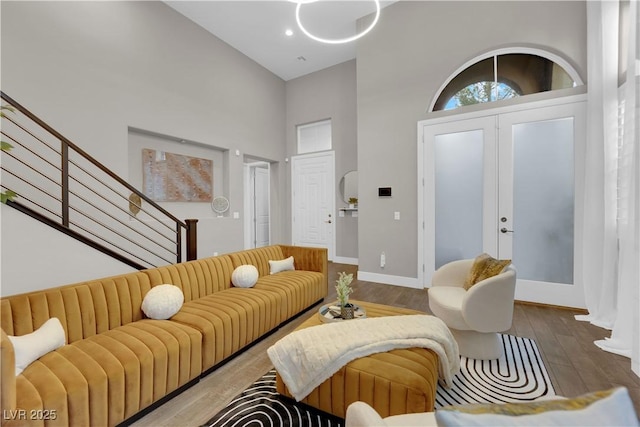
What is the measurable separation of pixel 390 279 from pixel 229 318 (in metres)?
2.88

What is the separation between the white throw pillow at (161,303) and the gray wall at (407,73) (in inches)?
121

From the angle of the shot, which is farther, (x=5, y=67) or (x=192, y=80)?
(x=192, y=80)

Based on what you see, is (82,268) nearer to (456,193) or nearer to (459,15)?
(456,193)

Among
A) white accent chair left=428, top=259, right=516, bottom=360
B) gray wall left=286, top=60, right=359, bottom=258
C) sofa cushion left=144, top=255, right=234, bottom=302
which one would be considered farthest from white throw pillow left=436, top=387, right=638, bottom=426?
gray wall left=286, top=60, right=359, bottom=258

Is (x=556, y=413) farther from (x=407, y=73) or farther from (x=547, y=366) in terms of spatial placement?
(x=407, y=73)

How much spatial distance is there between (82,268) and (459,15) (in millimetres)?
5355

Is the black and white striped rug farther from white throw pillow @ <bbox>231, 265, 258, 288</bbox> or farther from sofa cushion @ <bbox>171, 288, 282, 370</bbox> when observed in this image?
white throw pillow @ <bbox>231, 265, 258, 288</bbox>

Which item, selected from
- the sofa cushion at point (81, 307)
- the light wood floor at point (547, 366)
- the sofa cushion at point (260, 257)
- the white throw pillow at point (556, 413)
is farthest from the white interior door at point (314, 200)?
the white throw pillow at point (556, 413)

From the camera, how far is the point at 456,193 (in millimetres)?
3746

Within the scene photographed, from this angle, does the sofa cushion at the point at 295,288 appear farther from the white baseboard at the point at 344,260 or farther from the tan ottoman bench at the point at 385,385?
the white baseboard at the point at 344,260

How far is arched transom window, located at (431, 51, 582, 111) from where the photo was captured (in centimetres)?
323

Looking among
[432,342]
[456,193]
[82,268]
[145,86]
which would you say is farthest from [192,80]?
[432,342]

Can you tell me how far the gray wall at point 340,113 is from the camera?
5.73m

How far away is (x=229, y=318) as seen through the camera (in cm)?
210
